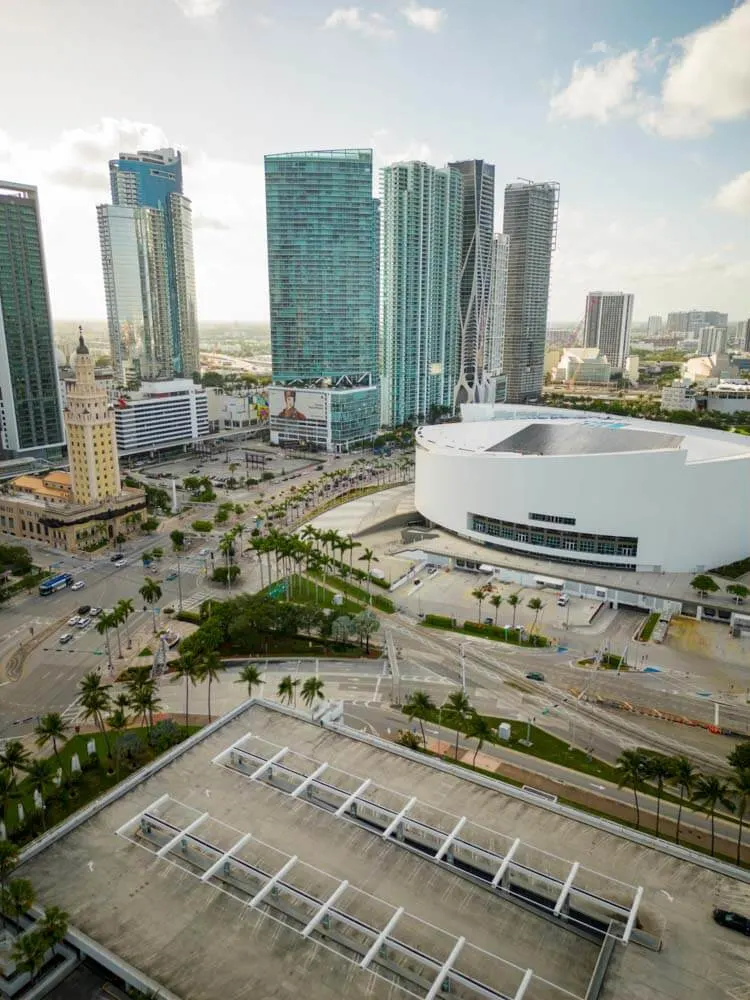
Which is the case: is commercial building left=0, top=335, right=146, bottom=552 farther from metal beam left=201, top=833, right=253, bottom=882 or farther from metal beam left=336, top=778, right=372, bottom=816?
metal beam left=201, top=833, right=253, bottom=882

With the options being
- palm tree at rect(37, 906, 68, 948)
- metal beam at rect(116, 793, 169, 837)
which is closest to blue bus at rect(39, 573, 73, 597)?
metal beam at rect(116, 793, 169, 837)

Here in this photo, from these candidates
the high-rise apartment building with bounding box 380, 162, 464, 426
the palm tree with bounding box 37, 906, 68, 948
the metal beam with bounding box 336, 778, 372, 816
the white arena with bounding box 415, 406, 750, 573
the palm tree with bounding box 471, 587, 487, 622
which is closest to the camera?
the palm tree with bounding box 37, 906, 68, 948

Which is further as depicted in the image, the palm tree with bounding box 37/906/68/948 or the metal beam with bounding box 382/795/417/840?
the metal beam with bounding box 382/795/417/840

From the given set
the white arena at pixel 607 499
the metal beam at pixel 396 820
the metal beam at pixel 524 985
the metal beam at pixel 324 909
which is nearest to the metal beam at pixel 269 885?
the metal beam at pixel 324 909

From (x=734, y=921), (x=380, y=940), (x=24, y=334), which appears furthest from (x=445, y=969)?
(x=24, y=334)

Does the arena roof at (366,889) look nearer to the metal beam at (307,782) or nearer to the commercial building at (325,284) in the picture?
the metal beam at (307,782)

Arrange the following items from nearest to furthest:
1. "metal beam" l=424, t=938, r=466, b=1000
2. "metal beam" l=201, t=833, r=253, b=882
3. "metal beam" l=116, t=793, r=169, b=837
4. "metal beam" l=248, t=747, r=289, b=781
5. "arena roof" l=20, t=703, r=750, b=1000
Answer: "metal beam" l=424, t=938, r=466, b=1000, "arena roof" l=20, t=703, r=750, b=1000, "metal beam" l=201, t=833, r=253, b=882, "metal beam" l=116, t=793, r=169, b=837, "metal beam" l=248, t=747, r=289, b=781

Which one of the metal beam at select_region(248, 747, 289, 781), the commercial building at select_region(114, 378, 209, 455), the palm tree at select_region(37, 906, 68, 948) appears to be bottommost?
the metal beam at select_region(248, 747, 289, 781)
